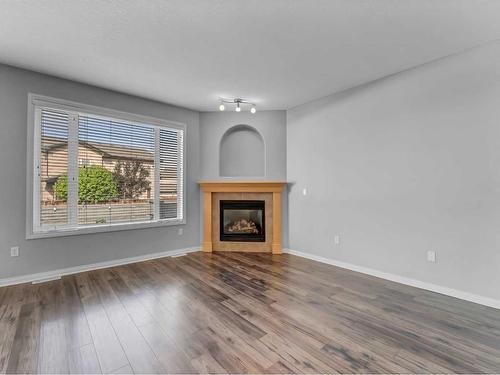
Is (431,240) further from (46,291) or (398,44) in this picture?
(46,291)

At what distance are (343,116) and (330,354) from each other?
125 inches

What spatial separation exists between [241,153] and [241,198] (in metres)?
0.95

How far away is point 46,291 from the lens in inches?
108

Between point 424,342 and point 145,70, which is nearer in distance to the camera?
point 424,342

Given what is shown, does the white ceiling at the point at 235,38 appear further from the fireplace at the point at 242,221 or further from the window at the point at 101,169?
the fireplace at the point at 242,221

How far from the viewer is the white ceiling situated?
2.01 m

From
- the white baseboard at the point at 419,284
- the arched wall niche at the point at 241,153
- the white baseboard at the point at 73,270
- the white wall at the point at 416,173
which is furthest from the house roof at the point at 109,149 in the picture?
the white baseboard at the point at 419,284

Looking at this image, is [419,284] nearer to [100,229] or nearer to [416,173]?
[416,173]

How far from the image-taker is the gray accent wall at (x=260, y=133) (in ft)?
15.3

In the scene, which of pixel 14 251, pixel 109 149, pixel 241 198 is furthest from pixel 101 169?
pixel 241 198

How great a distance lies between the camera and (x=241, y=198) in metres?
4.63

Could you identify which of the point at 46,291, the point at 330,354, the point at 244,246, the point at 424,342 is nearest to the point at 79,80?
the point at 46,291

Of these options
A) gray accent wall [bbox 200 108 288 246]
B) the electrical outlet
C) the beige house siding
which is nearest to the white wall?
gray accent wall [bbox 200 108 288 246]

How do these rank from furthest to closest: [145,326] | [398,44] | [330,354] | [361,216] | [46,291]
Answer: [361,216], [46,291], [398,44], [145,326], [330,354]
